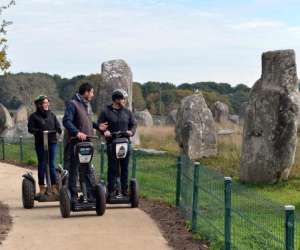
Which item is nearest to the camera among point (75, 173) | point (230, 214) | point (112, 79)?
point (230, 214)

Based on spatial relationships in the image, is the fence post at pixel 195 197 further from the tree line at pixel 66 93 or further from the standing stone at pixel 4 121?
the tree line at pixel 66 93

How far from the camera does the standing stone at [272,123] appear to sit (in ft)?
59.7

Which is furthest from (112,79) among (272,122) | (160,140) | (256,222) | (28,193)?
(256,222)

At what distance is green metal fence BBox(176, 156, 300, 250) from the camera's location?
8.05 meters

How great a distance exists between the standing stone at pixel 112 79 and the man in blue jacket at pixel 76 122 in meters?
14.7

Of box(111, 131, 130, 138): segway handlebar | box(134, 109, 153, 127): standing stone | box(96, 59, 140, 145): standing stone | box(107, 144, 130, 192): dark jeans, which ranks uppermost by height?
box(96, 59, 140, 145): standing stone

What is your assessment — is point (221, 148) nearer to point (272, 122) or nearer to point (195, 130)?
point (195, 130)

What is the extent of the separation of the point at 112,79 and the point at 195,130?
4.80 metres

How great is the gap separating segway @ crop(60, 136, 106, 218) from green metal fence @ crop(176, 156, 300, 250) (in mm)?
1339

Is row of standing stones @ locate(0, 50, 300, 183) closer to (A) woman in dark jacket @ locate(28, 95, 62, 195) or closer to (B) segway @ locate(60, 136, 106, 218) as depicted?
(A) woman in dark jacket @ locate(28, 95, 62, 195)

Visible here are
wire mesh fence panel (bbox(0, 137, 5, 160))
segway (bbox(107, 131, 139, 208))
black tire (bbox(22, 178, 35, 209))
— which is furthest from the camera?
wire mesh fence panel (bbox(0, 137, 5, 160))

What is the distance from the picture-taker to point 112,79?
28.2 metres

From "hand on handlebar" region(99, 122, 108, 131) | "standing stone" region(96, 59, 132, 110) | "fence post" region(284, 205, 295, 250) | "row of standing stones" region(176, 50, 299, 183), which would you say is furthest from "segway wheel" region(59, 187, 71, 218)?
"standing stone" region(96, 59, 132, 110)

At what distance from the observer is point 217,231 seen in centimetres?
1049
